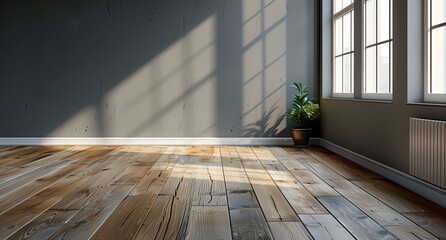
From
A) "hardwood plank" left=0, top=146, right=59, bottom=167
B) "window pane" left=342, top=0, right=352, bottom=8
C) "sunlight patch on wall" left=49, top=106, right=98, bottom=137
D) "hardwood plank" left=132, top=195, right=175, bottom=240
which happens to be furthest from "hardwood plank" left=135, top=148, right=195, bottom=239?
"window pane" left=342, top=0, right=352, bottom=8

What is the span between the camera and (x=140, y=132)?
5.89 m

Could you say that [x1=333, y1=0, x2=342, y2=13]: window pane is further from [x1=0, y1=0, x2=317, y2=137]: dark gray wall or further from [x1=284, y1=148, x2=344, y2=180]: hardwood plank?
[x1=284, y1=148, x2=344, y2=180]: hardwood plank

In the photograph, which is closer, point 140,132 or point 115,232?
point 115,232

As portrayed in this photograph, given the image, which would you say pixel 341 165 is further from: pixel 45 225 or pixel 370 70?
pixel 45 225

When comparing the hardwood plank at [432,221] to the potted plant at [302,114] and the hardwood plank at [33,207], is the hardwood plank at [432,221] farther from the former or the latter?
the potted plant at [302,114]

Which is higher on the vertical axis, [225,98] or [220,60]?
[220,60]

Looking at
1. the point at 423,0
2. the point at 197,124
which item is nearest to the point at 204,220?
the point at 423,0

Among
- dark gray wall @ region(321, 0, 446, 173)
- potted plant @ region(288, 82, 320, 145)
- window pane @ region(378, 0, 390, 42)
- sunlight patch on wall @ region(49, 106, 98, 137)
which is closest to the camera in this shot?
dark gray wall @ region(321, 0, 446, 173)

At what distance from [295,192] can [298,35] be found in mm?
3185

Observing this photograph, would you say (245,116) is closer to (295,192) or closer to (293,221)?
(295,192)

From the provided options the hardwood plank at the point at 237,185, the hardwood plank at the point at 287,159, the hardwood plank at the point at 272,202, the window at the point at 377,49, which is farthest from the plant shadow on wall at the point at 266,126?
the hardwood plank at the point at 272,202

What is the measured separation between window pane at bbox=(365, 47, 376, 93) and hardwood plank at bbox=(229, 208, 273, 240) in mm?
2080

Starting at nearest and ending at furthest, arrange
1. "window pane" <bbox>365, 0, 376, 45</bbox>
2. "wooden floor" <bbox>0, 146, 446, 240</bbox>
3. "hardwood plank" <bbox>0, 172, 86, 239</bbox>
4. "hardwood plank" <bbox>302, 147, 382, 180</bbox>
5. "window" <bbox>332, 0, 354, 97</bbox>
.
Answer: "wooden floor" <bbox>0, 146, 446, 240</bbox> < "hardwood plank" <bbox>0, 172, 86, 239</bbox> < "hardwood plank" <bbox>302, 147, 382, 180</bbox> < "window pane" <bbox>365, 0, 376, 45</bbox> < "window" <bbox>332, 0, 354, 97</bbox>

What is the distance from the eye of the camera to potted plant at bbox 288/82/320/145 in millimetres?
5543
